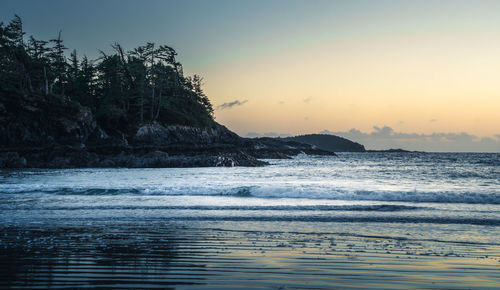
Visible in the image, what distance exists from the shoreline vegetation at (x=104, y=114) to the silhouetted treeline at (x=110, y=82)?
7.8 inches

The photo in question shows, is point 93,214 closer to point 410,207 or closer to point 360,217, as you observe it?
point 360,217

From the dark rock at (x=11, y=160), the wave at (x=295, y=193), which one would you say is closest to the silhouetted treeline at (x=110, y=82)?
the dark rock at (x=11, y=160)

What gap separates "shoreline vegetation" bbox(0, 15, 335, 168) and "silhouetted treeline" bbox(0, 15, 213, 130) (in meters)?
0.20

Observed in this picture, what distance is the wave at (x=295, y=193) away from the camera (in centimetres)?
1802

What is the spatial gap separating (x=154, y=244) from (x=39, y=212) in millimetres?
7607

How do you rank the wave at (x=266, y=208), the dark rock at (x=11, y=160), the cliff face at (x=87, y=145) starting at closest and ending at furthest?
1. the wave at (x=266, y=208)
2. the dark rock at (x=11, y=160)
3. the cliff face at (x=87, y=145)

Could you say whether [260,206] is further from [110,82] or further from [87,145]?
[110,82]

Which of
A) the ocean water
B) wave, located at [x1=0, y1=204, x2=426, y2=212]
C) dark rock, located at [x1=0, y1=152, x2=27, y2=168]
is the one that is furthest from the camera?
dark rock, located at [x1=0, y1=152, x2=27, y2=168]

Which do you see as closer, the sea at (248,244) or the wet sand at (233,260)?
the wet sand at (233,260)

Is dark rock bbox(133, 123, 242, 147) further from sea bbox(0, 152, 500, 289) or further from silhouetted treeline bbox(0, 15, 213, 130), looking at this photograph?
sea bbox(0, 152, 500, 289)

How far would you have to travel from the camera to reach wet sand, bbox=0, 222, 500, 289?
20.0ft

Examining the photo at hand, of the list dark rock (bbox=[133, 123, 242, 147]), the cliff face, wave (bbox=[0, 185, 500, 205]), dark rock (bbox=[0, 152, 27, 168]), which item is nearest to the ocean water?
wave (bbox=[0, 185, 500, 205])

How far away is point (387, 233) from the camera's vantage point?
33.2 ft

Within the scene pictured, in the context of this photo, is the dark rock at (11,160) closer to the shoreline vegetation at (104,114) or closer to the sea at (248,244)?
the shoreline vegetation at (104,114)
